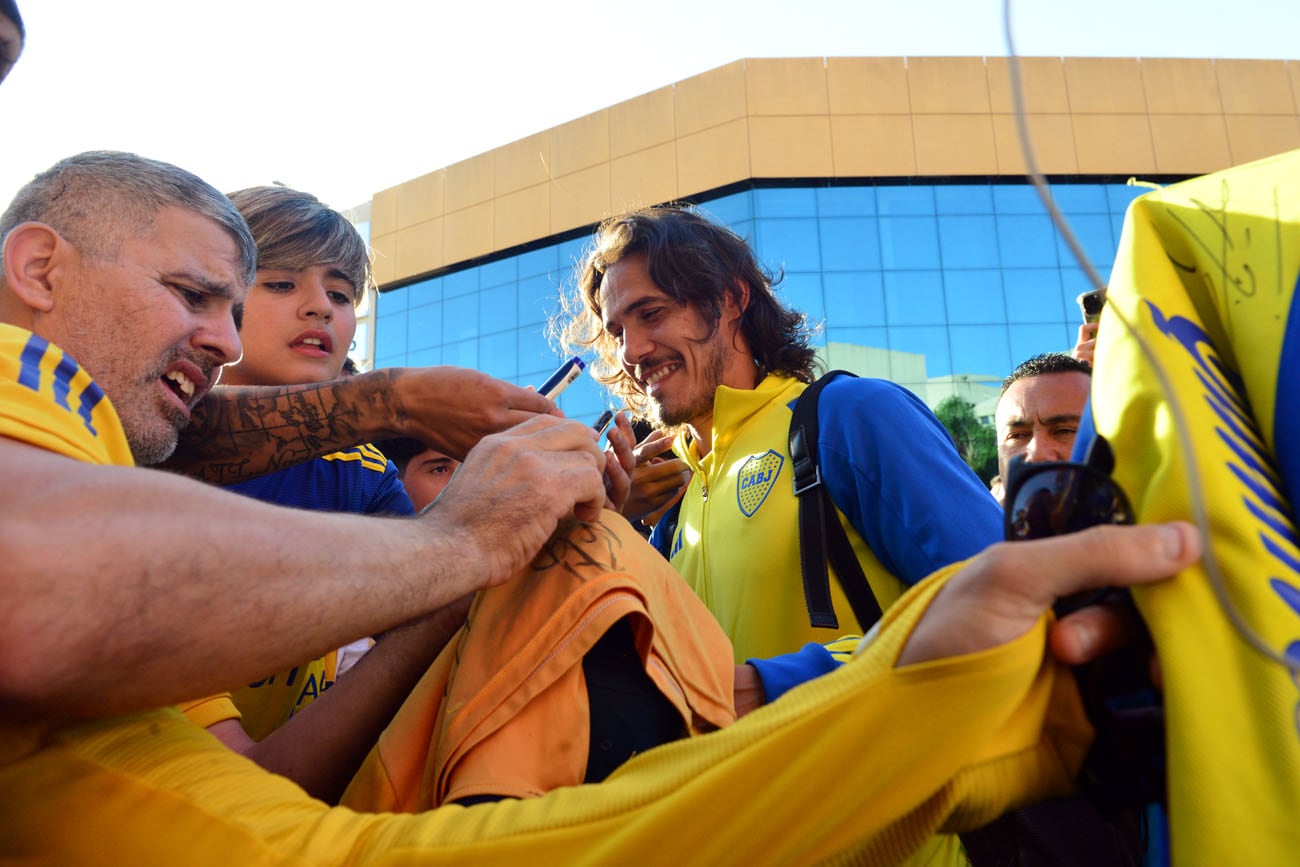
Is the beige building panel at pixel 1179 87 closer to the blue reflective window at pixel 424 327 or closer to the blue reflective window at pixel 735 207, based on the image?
the blue reflective window at pixel 735 207

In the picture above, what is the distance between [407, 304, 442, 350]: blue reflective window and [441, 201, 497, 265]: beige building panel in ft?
5.14

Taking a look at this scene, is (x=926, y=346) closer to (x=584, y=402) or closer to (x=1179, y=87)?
(x=584, y=402)

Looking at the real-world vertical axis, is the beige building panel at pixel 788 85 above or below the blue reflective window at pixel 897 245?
above

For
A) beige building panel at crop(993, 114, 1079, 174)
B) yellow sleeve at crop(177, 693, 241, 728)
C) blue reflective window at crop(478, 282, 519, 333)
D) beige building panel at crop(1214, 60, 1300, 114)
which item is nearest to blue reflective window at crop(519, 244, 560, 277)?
blue reflective window at crop(478, 282, 519, 333)

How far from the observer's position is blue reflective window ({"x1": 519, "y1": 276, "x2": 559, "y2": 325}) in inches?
960

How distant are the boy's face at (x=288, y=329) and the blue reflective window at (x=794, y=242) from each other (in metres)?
20.3

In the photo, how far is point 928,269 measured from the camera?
76.4 ft

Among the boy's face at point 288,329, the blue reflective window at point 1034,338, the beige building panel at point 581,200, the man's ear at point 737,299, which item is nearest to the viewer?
the boy's face at point 288,329

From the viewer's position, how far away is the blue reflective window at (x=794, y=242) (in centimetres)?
2264

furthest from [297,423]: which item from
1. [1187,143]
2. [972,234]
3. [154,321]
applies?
[1187,143]

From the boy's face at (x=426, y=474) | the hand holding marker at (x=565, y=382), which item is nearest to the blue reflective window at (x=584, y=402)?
the boy's face at (x=426, y=474)

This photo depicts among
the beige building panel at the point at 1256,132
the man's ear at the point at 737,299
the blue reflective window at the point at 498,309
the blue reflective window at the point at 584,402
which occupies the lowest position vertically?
the man's ear at the point at 737,299

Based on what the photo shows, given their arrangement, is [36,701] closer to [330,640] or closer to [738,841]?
[330,640]

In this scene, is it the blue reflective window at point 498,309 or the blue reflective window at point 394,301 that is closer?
the blue reflective window at point 498,309
